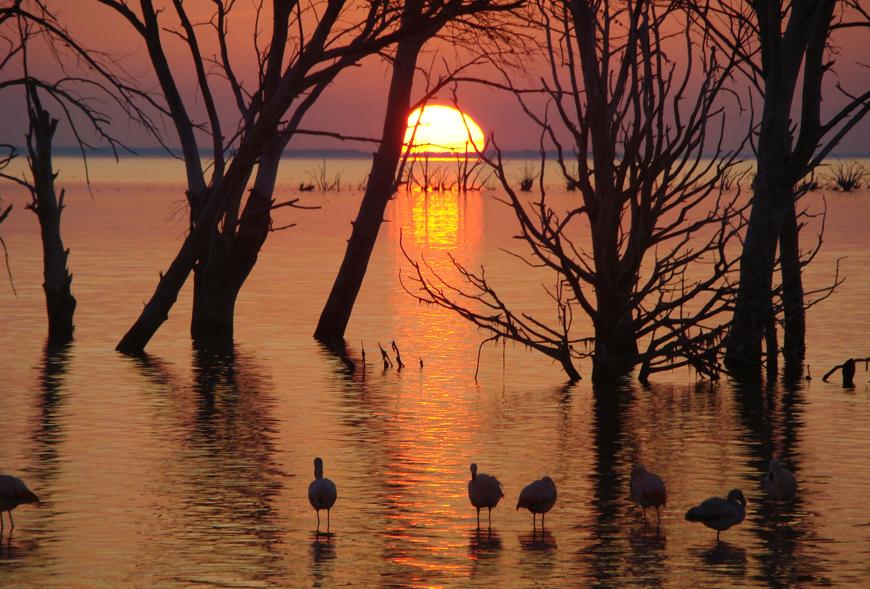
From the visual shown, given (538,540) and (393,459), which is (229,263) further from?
(538,540)

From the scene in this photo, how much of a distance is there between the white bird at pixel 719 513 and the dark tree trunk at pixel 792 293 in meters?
7.33

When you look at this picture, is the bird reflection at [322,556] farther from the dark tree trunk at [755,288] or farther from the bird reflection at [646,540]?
the dark tree trunk at [755,288]

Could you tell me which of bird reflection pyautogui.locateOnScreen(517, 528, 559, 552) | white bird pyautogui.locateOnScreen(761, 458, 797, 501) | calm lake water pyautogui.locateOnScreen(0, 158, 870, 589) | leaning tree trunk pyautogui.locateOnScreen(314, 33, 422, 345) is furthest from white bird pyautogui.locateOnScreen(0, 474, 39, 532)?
leaning tree trunk pyautogui.locateOnScreen(314, 33, 422, 345)

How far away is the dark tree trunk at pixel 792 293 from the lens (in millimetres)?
16219

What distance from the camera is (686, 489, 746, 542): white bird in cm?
886

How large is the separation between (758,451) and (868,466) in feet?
3.32

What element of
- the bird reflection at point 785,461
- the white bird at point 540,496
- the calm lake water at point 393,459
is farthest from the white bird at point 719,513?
the white bird at point 540,496

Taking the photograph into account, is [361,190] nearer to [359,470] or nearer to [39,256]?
[39,256]

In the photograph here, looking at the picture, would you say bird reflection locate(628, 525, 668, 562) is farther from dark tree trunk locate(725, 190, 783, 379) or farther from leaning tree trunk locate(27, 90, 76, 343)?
leaning tree trunk locate(27, 90, 76, 343)

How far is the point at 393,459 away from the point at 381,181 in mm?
8268

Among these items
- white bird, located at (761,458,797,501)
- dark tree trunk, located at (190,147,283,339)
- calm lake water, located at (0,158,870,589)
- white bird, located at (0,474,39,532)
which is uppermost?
dark tree trunk, located at (190,147,283,339)

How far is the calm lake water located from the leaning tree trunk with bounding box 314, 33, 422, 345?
0.83 metres

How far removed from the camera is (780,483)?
10.0m

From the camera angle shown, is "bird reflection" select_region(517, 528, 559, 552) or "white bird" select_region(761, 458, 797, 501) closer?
"bird reflection" select_region(517, 528, 559, 552)
